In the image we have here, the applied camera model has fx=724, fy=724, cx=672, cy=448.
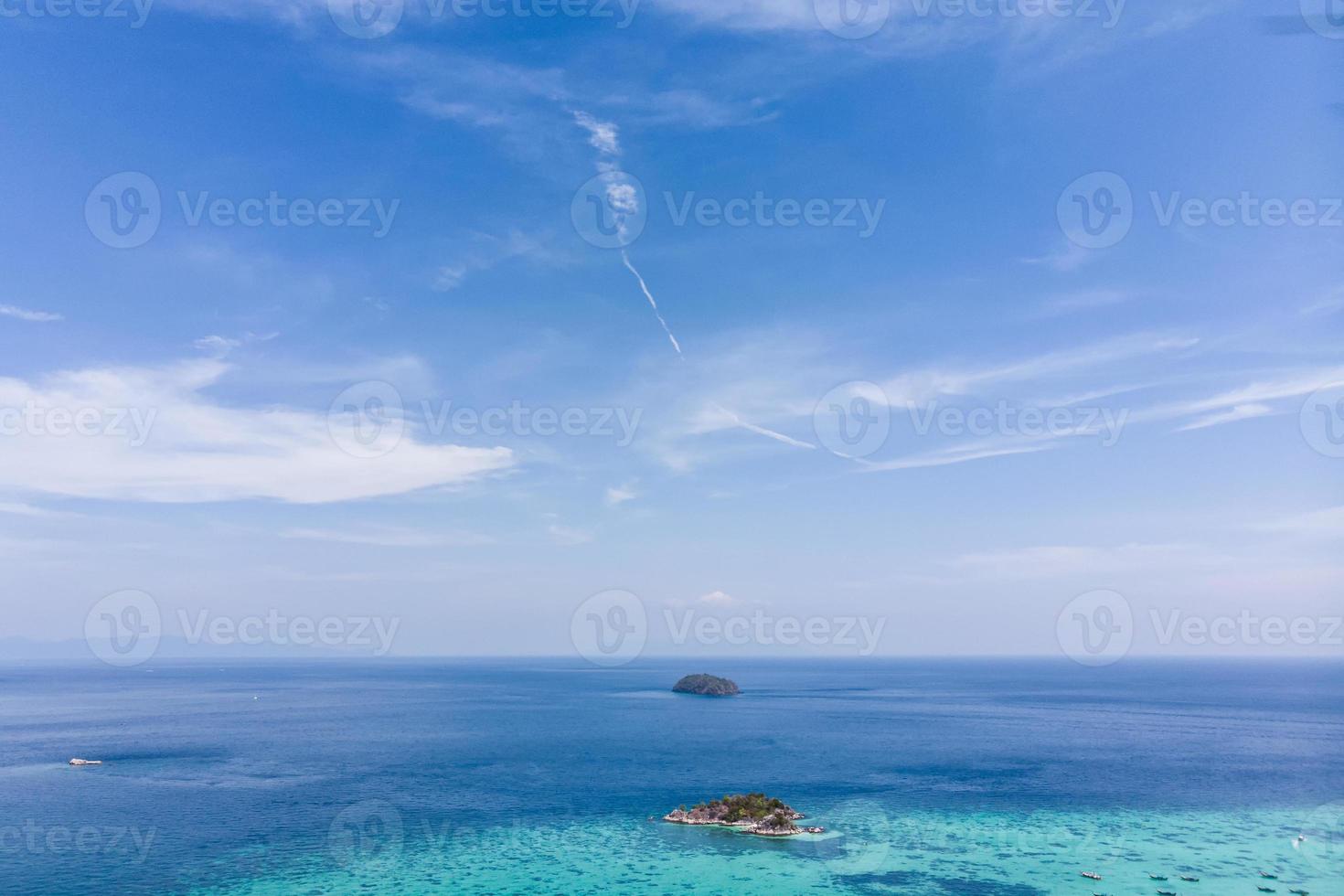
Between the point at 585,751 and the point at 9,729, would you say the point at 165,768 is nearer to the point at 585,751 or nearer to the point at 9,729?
the point at 585,751

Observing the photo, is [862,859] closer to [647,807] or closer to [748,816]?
[748,816]

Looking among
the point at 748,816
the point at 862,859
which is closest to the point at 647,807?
the point at 748,816

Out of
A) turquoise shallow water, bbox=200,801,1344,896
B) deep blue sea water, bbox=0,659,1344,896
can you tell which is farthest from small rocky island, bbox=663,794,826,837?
deep blue sea water, bbox=0,659,1344,896

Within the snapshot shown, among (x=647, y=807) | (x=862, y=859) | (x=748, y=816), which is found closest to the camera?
(x=862, y=859)

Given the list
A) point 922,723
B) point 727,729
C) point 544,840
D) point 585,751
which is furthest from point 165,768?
point 922,723

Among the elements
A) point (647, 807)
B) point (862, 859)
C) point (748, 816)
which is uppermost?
point (748, 816)

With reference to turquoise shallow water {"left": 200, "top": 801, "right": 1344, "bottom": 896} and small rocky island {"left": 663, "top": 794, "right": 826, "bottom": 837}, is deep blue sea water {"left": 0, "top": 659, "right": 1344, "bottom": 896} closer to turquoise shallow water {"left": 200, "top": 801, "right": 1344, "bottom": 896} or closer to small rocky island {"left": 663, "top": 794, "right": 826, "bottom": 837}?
turquoise shallow water {"left": 200, "top": 801, "right": 1344, "bottom": 896}
